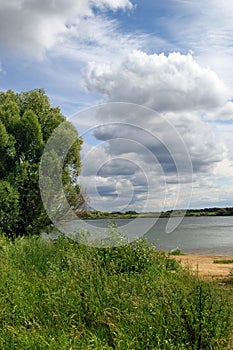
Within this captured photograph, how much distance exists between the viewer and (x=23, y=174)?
55.1ft

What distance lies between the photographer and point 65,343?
4633mm

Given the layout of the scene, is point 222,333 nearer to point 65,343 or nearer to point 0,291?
point 65,343

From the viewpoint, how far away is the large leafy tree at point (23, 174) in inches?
656

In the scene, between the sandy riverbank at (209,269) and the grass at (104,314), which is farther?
the sandy riverbank at (209,269)

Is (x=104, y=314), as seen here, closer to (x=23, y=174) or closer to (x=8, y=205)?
(x=8, y=205)

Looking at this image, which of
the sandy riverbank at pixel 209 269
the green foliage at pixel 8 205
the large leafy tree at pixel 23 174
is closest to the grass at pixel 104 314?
the sandy riverbank at pixel 209 269

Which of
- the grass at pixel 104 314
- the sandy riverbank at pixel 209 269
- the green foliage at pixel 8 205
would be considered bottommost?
the sandy riverbank at pixel 209 269

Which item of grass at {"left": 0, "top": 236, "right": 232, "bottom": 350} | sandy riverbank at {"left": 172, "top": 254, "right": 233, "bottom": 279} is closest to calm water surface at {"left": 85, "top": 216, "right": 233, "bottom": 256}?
sandy riverbank at {"left": 172, "top": 254, "right": 233, "bottom": 279}

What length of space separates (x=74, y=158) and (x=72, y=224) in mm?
3391

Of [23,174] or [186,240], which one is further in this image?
[186,240]

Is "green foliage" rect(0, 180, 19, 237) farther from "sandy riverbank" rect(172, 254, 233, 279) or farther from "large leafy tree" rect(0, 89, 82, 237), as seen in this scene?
"sandy riverbank" rect(172, 254, 233, 279)

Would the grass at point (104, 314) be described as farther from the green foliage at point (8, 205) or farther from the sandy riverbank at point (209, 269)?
the green foliage at point (8, 205)

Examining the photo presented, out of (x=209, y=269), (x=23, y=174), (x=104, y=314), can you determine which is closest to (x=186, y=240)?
(x=209, y=269)

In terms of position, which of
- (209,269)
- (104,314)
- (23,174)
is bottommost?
(209,269)
